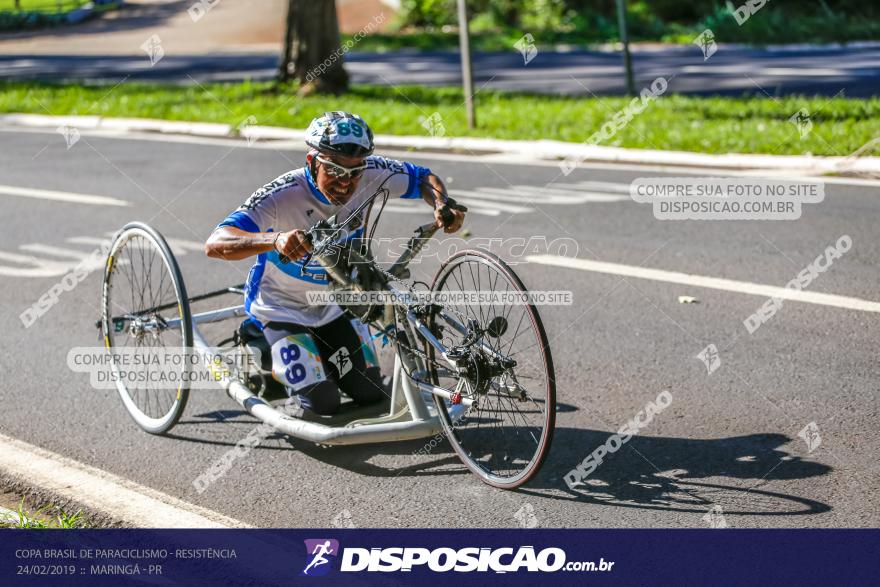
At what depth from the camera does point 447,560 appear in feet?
14.3

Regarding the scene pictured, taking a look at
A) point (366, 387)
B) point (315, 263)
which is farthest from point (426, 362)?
point (315, 263)

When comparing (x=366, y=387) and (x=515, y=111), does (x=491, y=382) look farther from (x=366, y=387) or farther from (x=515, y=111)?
(x=515, y=111)

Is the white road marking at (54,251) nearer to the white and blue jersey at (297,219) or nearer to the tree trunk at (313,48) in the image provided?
the white and blue jersey at (297,219)

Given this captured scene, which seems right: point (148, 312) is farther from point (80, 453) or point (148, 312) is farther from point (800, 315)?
point (800, 315)

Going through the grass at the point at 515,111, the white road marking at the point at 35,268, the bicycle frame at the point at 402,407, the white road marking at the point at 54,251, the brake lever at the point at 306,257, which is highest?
the brake lever at the point at 306,257

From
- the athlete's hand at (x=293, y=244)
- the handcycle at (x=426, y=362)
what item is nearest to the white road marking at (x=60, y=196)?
the handcycle at (x=426, y=362)

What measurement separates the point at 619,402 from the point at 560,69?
16.5 metres

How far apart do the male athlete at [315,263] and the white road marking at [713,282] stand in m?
2.99

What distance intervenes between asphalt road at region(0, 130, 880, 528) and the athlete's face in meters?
1.26

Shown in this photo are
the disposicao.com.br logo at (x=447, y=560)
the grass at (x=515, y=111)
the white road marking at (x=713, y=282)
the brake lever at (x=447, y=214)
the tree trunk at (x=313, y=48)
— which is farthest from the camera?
the tree trunk at (x=313, y=48)

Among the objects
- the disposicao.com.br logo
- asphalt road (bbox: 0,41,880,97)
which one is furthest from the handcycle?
asphalt road (bbox: 0,41,880,97)

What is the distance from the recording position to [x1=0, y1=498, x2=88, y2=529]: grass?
4598 millimetres

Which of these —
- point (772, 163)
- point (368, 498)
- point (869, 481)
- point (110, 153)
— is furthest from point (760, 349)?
point (110, 153)

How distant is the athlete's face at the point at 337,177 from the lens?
205 inches
